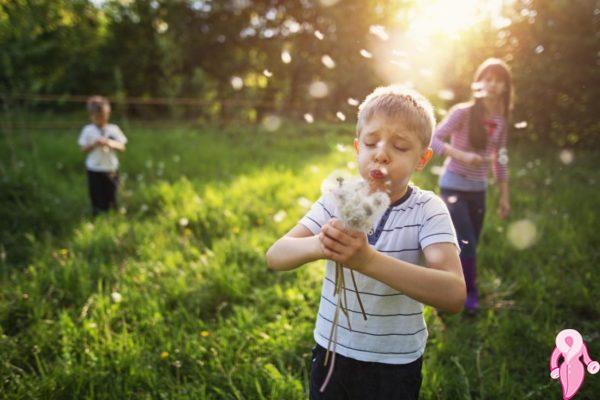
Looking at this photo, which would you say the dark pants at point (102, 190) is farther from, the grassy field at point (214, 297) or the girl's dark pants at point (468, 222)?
the girl's dark pants at point (468, 222)

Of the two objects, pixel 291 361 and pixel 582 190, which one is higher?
pixel 582 190

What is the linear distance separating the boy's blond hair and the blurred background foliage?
257 inches

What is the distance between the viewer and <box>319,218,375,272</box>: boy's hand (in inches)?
45.0

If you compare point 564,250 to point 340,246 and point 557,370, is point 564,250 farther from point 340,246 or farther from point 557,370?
point 340,246

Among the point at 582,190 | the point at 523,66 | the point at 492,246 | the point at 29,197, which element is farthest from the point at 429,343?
the point at 523,66

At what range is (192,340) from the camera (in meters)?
2.85

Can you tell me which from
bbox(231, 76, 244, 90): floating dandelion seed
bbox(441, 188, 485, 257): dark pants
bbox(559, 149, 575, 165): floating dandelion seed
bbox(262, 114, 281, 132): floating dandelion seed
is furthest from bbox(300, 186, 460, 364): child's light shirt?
bbox(231, 76, 244, 90): floating dandelion seed

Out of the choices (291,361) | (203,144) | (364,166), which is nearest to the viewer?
(364,166)

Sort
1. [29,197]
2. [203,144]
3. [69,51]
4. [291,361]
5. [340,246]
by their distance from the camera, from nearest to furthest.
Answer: [340,246]
[291,361]
[29,197]
[203,144]
[69,51]

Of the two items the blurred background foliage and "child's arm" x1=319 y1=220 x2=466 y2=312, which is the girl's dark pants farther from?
the blurred background foliage

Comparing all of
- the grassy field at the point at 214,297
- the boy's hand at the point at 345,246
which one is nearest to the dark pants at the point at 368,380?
the boy's hand at the point at 345,246

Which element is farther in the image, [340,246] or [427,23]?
[427,23]

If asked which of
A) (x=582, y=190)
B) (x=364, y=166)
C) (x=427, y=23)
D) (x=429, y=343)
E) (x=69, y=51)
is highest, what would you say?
(x=69, y=51)

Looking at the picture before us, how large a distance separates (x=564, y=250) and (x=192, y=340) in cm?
355
